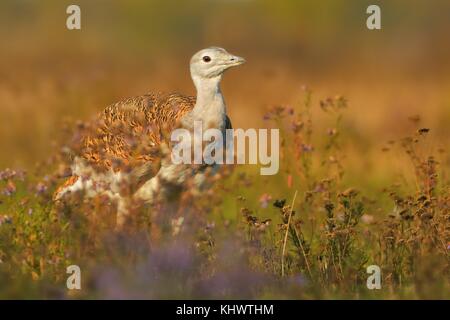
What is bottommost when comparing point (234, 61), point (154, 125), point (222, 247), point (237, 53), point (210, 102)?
point (222, 247)

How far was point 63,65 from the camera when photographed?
1332 centimetres

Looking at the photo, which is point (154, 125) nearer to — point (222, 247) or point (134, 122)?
point (134, 122)

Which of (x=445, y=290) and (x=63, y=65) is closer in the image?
(x=445, y=290)

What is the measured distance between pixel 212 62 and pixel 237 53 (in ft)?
38.7

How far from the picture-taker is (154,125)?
247 inches

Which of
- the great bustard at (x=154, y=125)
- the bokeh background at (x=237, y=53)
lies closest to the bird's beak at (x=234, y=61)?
the great bustard at (x=154, y=125)

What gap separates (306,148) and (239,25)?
1354 cm

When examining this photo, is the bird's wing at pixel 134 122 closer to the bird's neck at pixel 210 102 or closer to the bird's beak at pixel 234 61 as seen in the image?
the bird's neck at pixel 210 102

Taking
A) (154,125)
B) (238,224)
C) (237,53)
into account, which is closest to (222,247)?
(238,224)

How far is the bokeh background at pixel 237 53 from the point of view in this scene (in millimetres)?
9305

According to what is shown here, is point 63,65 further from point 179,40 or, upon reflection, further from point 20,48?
point 179,40

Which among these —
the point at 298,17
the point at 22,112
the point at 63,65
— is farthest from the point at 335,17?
the point at 22,112

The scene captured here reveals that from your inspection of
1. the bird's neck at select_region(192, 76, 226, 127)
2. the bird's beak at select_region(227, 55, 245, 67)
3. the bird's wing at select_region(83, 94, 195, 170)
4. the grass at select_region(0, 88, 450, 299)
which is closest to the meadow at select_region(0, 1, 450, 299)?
the grass at select_region(0, 88, 450, 299)

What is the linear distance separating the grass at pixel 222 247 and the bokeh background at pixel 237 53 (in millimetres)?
889
